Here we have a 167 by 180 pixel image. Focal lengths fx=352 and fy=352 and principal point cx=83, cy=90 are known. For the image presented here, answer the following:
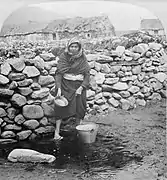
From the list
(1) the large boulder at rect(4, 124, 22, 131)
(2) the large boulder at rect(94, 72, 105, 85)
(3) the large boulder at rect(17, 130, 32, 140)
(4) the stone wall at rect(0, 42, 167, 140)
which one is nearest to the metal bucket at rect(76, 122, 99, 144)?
(4) the stone wall at rect(0, 42, 167, 140)

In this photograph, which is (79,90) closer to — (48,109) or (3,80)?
(48,109)

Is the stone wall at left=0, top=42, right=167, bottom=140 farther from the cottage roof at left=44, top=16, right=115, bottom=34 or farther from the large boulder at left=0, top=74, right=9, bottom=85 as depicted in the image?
the cottage roof at left=44, top=16, right=115, bottom=34

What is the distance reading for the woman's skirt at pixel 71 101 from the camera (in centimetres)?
485

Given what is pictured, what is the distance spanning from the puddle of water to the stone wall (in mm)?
317

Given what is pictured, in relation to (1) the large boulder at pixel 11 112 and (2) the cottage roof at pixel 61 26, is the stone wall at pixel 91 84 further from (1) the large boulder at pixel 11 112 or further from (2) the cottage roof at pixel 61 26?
(2) the cottage roof at pixel 61 26

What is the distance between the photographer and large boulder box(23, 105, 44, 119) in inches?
189

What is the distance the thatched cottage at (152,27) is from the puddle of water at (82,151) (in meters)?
2.59

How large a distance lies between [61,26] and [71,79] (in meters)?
1.09

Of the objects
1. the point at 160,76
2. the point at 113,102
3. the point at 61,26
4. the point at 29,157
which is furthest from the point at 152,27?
the point at 29,157

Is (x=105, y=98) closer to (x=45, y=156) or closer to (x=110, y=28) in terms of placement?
(x=110, y=28)

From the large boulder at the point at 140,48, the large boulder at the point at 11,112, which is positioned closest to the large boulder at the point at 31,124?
the large boulder at the point at 11,112

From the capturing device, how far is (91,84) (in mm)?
5934

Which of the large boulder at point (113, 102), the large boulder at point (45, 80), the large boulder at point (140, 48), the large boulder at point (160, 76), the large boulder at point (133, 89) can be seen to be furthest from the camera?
the large boulder at point (160, 76)

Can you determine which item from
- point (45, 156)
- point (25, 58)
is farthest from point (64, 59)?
point (45, 156)
